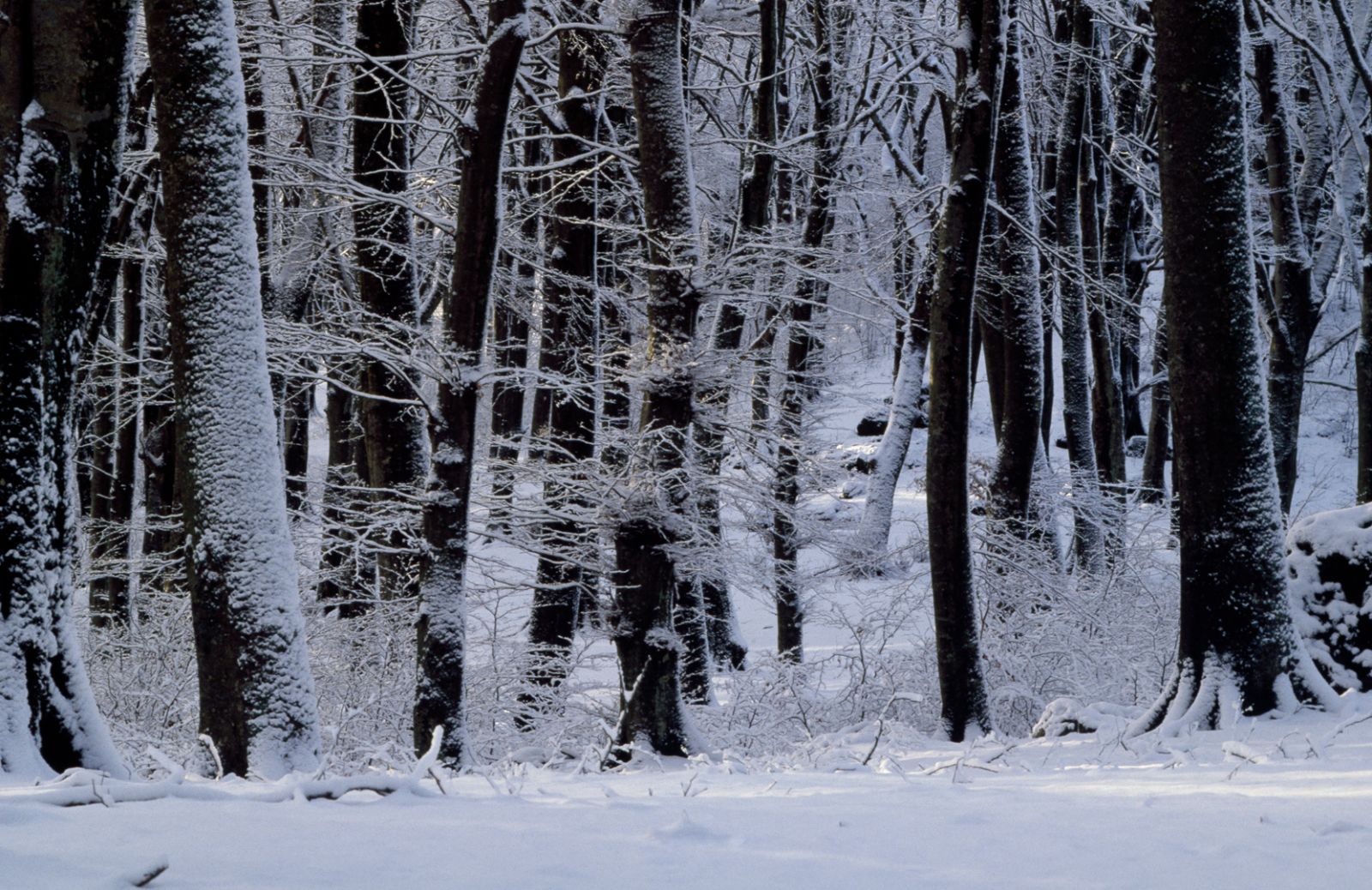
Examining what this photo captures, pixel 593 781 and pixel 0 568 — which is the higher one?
pixel 0 568

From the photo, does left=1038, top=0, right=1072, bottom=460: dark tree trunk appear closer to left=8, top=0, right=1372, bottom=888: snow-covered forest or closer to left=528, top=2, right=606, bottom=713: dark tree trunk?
left=8, top=0, right=1372, bottom=888: snow-covered forest

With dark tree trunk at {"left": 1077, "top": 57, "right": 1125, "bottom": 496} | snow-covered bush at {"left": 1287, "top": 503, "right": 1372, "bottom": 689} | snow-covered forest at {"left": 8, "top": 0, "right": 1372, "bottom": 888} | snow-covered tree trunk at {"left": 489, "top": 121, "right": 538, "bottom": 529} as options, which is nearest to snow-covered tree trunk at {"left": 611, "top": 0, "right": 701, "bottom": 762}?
snow-covered forest at {"left": 8, "top": 0, "right": 1372, "bottom": 888}

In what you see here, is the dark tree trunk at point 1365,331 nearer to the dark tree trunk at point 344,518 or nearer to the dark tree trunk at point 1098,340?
the dark tree trunk at point 1098,340

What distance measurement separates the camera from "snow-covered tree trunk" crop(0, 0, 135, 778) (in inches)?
197

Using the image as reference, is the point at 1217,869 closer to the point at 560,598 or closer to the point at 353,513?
the point at 353,513

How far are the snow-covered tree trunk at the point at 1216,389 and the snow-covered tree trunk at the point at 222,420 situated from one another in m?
4.87

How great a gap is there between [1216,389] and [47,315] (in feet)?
20.0

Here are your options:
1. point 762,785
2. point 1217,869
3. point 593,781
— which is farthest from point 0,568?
point 1217,869

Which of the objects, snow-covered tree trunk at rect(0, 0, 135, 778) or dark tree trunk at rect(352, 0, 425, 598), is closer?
snow-covered tree trunk at rect(0, 0, 135, 778)

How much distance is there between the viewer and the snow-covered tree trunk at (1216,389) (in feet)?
20.9

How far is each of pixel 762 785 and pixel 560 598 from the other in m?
6.90

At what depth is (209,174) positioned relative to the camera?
5.99 m

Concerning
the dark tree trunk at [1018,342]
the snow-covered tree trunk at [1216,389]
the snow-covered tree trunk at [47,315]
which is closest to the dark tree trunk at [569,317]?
the dark tree trunk at [1018,342]

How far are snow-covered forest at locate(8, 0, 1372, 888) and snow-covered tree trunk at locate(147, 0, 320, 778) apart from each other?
0.07ft
